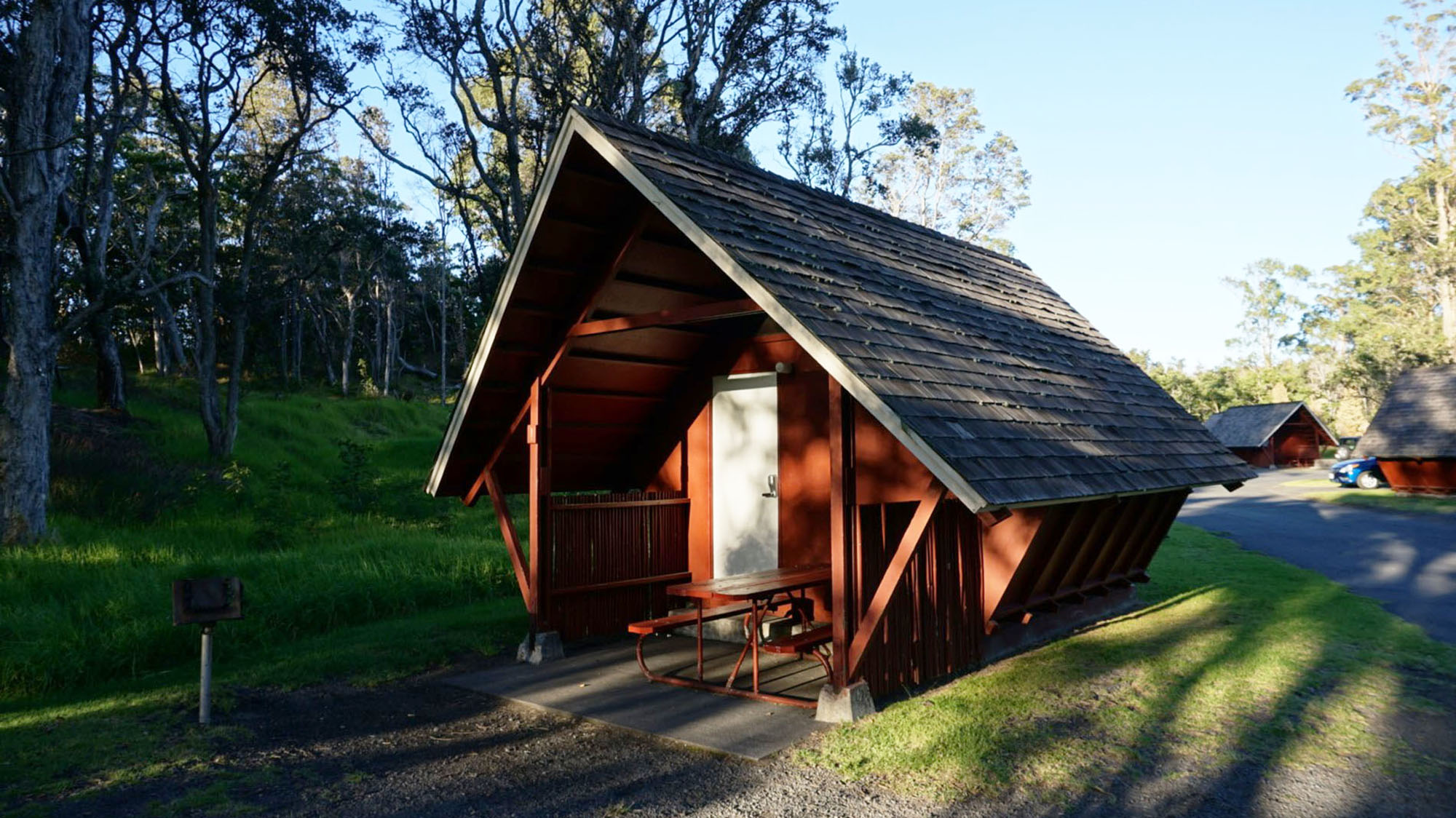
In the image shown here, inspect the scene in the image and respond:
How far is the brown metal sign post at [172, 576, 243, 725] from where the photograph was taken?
621 cm

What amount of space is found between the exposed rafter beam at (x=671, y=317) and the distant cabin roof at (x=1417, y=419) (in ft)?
99.6

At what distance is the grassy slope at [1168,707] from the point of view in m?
5.42

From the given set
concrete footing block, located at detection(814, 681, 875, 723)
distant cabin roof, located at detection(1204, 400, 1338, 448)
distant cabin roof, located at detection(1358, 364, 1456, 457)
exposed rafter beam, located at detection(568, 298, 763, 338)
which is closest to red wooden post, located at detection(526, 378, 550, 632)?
exposed rafter beam, located at detection(568, 298, 763, 338)

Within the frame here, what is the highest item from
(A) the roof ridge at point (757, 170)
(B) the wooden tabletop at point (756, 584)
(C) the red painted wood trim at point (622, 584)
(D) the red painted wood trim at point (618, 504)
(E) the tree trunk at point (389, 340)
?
(E) the tree trunk at point (389, 340)

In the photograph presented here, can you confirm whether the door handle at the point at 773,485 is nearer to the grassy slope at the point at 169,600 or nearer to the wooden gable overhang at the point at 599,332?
the wooden gable overhang at the point at 599,332

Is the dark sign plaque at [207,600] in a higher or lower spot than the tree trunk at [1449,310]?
lower

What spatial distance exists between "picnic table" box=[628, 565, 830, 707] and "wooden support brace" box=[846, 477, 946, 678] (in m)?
0.25

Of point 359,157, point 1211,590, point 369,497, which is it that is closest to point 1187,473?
point 1211,590

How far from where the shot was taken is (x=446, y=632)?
9461mm

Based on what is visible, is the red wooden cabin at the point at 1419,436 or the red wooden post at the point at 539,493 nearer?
the red wooden post at the point at 539,493

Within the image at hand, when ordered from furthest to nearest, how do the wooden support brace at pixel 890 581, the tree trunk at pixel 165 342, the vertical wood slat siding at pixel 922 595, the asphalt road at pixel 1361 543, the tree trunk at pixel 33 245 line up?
the tree trunk at pixel 165 342
the tree trunk at pixel 33 245
the asphalt road at pixel 1361 543
the vertical wood slat siding at pixel 922 595
the wooden support brace at pixel 890 581

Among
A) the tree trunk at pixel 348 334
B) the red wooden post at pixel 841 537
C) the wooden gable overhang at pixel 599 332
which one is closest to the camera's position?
the red wooden post at pixel 841 537

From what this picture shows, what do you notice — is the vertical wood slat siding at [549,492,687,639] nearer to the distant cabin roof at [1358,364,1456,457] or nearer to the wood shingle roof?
the wood shingle roof

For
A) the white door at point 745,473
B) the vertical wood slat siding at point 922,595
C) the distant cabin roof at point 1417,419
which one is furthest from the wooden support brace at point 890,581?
the distant cabin roof at point 1417,419
